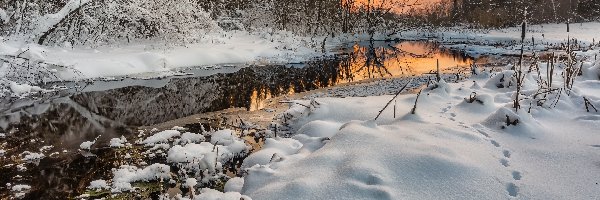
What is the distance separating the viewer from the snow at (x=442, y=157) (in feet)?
13.6

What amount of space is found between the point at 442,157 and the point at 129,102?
24.7 ft

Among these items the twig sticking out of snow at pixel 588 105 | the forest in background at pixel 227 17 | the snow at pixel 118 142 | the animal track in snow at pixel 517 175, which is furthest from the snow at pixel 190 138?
the twig sticking out of snow at pixel 588 105

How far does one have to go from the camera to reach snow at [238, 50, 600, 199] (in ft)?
13.6

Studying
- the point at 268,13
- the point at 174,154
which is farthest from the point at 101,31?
the point at 268,13

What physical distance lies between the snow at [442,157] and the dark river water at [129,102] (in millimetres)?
2631

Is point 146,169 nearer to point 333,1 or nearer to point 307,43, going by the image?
point 307,43

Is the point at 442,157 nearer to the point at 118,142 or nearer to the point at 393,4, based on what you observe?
the point at 118,142

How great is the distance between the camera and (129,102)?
10.0 m

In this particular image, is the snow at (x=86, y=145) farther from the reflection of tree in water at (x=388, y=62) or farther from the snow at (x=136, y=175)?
the reflection of tree in water at (x=388, y=62)

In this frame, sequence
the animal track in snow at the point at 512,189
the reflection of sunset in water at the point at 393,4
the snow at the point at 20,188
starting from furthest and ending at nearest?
the reflection of sunset in water at the point at 393,4 < the snow at the point at 20,188 < the animal track in snow at the point at 512,189

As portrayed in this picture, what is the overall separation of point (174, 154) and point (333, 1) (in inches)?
920

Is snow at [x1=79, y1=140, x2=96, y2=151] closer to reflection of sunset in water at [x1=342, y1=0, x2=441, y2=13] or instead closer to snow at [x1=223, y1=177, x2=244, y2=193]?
snow at [x1=223, y1=177, x2=244, y2=193]

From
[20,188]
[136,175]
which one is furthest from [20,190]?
[136,175]

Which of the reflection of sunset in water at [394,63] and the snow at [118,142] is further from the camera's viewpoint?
the reflection of sunset in water at [394,63]
